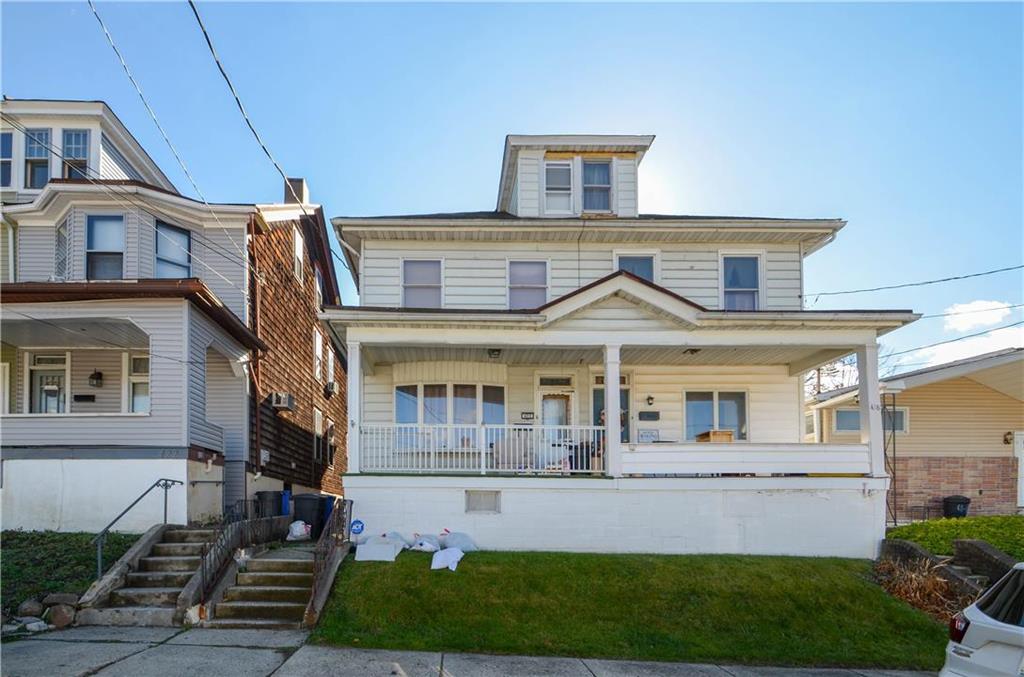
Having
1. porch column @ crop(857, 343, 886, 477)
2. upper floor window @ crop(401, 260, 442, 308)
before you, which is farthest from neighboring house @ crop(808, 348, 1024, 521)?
upper floor window @ crop(401, 260, 442, 308)

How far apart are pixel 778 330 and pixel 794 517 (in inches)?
132

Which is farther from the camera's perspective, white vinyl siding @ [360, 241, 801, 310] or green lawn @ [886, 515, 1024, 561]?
white vinyl siding @ [360, 241, 801, 310]

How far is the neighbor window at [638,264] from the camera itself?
1712 cm

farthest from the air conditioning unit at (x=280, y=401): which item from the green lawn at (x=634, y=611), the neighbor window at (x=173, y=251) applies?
the green lawn at (x=634, y=611)

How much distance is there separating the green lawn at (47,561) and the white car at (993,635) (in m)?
10.1

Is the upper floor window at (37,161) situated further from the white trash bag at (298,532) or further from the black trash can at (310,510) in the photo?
the white trash bag at (298,532)

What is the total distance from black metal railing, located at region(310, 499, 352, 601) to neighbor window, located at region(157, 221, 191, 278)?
21.8 feet

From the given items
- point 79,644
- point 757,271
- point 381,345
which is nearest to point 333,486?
point 381,345

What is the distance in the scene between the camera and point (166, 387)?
13867 mm

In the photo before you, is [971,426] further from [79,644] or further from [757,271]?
[79,644]

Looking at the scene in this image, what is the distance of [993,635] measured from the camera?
5.75m

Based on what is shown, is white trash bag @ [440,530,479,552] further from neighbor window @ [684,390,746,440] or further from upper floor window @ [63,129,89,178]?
upper floor window @ [63,129,89,178]

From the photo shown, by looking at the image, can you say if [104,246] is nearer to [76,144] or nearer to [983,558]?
[76,144]

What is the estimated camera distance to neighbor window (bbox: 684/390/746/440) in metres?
17.0
